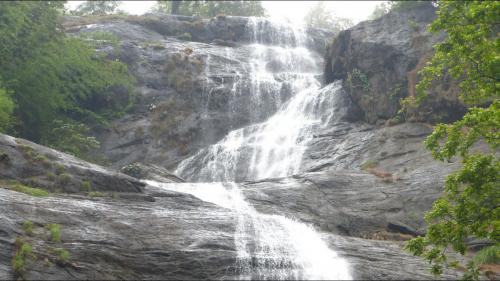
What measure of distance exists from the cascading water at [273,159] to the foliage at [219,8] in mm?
15218

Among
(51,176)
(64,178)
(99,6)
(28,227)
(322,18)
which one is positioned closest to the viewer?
(28,227)

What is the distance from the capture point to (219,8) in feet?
209

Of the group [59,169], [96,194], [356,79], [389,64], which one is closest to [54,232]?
[96,194]

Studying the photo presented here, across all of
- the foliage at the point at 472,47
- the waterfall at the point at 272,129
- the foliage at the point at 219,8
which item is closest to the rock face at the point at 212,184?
the waterfall at the point at 272,129

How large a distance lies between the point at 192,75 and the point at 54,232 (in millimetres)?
25359

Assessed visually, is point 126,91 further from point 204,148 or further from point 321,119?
point 321,119

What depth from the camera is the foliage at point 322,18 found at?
3127 inches

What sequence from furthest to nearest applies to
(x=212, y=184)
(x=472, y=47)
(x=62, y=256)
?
1. (x=212, y=184)
2. (x=472, y=47)
3. (x=62, y=256)

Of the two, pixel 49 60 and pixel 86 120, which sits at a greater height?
pixel 49 60

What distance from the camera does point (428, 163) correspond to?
23.0 m

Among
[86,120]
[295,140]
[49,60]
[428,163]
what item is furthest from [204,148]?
[428,163]

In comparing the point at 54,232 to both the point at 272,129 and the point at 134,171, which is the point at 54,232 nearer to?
the point at 134,171

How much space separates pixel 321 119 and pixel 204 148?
270 inches

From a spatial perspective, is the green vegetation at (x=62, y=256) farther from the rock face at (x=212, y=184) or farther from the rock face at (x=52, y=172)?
the rock face at (x=52, y=172)
